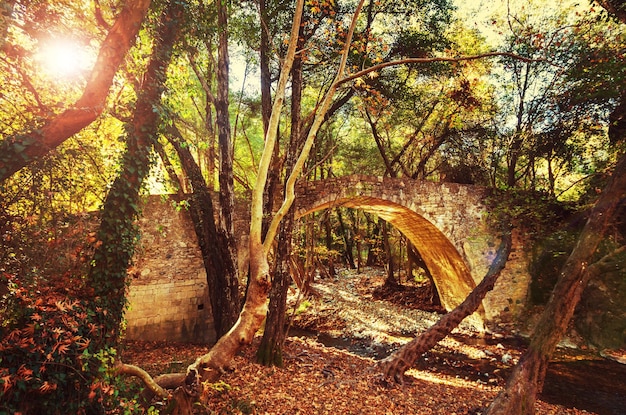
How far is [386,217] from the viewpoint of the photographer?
12023 millimetres

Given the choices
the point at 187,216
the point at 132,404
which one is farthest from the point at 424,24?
the point at 132,404

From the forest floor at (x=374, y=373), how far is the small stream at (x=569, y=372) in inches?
0.9

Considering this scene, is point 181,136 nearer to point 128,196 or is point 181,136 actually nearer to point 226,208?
point 226,208

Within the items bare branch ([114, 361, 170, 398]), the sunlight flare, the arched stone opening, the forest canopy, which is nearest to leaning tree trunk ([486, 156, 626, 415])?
the forest canopy

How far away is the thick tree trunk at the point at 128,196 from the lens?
4.21 m

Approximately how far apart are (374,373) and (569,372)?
4.99 metres

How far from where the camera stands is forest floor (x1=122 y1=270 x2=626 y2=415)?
480 cm

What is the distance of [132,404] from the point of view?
11.2ft

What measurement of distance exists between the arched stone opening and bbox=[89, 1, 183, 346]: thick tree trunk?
5.11 m

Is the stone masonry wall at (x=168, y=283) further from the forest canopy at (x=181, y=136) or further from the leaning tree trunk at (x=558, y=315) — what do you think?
the leaning tree trunk at (x=558, y=315)

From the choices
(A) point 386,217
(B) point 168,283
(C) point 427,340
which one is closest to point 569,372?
(C) point 427,340

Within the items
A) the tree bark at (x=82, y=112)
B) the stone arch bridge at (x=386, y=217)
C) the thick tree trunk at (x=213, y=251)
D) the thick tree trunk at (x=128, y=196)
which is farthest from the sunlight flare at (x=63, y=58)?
the stone arch bridge at (x=386, y=217)

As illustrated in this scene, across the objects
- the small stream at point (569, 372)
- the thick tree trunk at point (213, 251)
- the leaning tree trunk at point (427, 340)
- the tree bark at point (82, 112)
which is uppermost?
the tree bark at point (82, 112)

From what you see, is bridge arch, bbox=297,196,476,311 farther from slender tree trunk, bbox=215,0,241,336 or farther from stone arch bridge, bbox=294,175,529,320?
slender tree trunk, bbox=215,0,241,336
